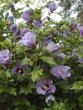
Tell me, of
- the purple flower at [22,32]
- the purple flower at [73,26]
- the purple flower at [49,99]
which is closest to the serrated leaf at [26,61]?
the purple flower at [49,99]

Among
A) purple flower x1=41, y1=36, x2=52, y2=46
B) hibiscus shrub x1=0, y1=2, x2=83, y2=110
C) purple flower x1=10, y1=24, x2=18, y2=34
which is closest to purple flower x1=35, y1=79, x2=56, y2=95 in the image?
hibiscus shrub x1=0, y1=2, x2=83, y2=110

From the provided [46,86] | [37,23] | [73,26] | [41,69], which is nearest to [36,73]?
[41,69]

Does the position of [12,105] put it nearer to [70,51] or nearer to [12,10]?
[70,51]

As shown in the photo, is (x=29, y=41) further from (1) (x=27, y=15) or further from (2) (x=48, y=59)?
(1) (x=27, y=15)

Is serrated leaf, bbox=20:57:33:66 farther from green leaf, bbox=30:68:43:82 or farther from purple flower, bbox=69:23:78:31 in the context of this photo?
purple flower, bbox=69:23:78:31

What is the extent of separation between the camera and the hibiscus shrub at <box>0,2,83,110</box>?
2.37m

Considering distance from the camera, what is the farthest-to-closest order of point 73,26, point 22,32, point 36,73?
1. point 73,26
2. point 22,32
3. point 36,73

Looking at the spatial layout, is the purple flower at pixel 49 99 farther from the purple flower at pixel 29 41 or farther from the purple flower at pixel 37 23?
the purple flower at pixel 37 23

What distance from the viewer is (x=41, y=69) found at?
7.73ft

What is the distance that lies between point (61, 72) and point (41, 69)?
5.8 inches

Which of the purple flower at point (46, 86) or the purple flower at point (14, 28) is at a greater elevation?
the purple flower at point (14, 28)

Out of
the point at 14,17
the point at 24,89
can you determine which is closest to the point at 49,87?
the point at 24,89

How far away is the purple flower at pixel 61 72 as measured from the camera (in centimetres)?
240

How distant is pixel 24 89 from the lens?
7.77ft
